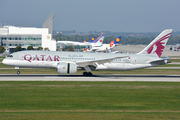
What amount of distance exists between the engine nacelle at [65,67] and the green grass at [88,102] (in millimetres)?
7115

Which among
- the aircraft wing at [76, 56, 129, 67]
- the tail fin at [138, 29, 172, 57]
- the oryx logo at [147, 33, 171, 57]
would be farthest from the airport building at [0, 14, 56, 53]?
the aircraft wing at [76, 56, 129, 67]

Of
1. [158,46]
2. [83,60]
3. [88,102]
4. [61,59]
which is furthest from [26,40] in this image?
[88,102]

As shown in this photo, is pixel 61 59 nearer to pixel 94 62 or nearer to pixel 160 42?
pixel 94 62

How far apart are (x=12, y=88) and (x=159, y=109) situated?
15479 millimetres

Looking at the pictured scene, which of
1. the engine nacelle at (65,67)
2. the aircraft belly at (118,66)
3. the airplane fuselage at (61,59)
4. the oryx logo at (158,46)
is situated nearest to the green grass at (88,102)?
the engine nacelle at (65,67)

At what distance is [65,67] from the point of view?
37094 millimetres

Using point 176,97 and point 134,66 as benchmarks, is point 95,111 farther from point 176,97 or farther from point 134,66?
point 134,66

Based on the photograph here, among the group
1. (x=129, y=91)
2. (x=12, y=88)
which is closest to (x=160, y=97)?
(x=129, y=91)

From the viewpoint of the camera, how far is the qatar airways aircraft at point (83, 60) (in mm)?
38500

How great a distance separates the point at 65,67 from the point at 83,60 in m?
3.84

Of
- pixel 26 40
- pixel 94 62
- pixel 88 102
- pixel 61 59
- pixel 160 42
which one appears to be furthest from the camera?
pixel 26 40

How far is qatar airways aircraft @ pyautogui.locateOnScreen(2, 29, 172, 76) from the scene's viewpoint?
38.5 meters

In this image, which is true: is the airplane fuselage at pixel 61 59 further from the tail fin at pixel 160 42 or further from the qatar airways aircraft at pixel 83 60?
the tail fin at pixel 160 42

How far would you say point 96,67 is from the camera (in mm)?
39688
